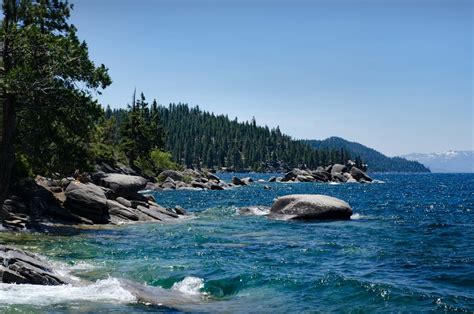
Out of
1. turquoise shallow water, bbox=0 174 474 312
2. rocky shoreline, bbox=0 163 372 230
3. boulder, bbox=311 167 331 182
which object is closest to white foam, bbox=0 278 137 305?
turquoise shallow water, bbox=0 174 474 312

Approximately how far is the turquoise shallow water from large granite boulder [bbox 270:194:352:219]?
319 cm

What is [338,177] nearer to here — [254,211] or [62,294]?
[254,211]

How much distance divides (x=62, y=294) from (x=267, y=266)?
27.4ft

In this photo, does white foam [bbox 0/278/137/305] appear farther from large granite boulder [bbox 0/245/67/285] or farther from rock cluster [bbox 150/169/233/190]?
rock cluster [bbox 150/169/233/190]

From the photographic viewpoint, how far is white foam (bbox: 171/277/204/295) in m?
15.4

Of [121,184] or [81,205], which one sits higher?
[121,184]

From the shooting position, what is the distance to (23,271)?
14.4m

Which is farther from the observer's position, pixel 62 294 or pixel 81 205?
pixel 81 205

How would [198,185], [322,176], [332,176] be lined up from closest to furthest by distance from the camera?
[198,185] → [322,176] → [332,176]

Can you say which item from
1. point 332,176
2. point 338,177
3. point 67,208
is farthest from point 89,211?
point 332,176

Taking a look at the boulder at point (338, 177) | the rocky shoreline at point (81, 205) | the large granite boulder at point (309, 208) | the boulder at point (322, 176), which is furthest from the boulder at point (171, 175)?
the boulder at point (338, 177)

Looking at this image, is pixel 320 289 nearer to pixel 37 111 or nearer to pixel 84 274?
pixel 84 274

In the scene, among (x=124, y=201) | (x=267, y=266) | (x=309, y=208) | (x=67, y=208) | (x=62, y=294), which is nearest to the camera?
(x=62, y=294)

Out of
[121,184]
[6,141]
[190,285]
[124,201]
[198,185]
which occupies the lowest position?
[190,285]
